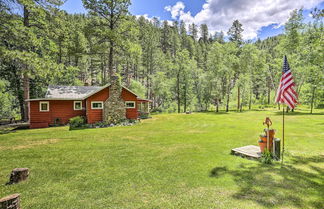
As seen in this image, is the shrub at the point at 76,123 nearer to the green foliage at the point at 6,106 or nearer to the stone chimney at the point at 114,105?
the stone chimney at the point at 114,105

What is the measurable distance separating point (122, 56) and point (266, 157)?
19383mm

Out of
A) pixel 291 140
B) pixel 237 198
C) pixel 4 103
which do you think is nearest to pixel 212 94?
pixel 291 140

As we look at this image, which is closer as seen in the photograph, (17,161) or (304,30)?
(17,161)

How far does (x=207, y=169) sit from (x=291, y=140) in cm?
705

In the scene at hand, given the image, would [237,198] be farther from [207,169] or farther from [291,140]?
[291,140]

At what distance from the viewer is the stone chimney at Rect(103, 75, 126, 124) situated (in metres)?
15.2

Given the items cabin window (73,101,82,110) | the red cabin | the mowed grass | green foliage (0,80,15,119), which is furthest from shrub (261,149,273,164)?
green foliage (0,80,15,119)

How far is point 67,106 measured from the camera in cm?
1617

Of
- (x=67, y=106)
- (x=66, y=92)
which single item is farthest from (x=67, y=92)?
(x=67, y=106)

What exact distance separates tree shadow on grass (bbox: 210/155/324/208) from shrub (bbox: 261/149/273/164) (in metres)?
0.30

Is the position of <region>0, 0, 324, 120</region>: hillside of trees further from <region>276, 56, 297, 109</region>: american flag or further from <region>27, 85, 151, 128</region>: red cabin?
<region>276, 56, 297, 109</region>: american flag

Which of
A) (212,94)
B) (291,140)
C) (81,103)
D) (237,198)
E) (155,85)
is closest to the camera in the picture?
(237,198)

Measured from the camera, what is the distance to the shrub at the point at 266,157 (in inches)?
234

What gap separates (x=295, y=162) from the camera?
6086mm
